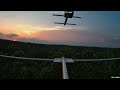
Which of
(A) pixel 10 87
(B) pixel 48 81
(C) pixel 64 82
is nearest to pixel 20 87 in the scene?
(A) pixel 10 87

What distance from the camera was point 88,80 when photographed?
223 centimetres

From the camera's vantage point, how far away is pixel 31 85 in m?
2.21
